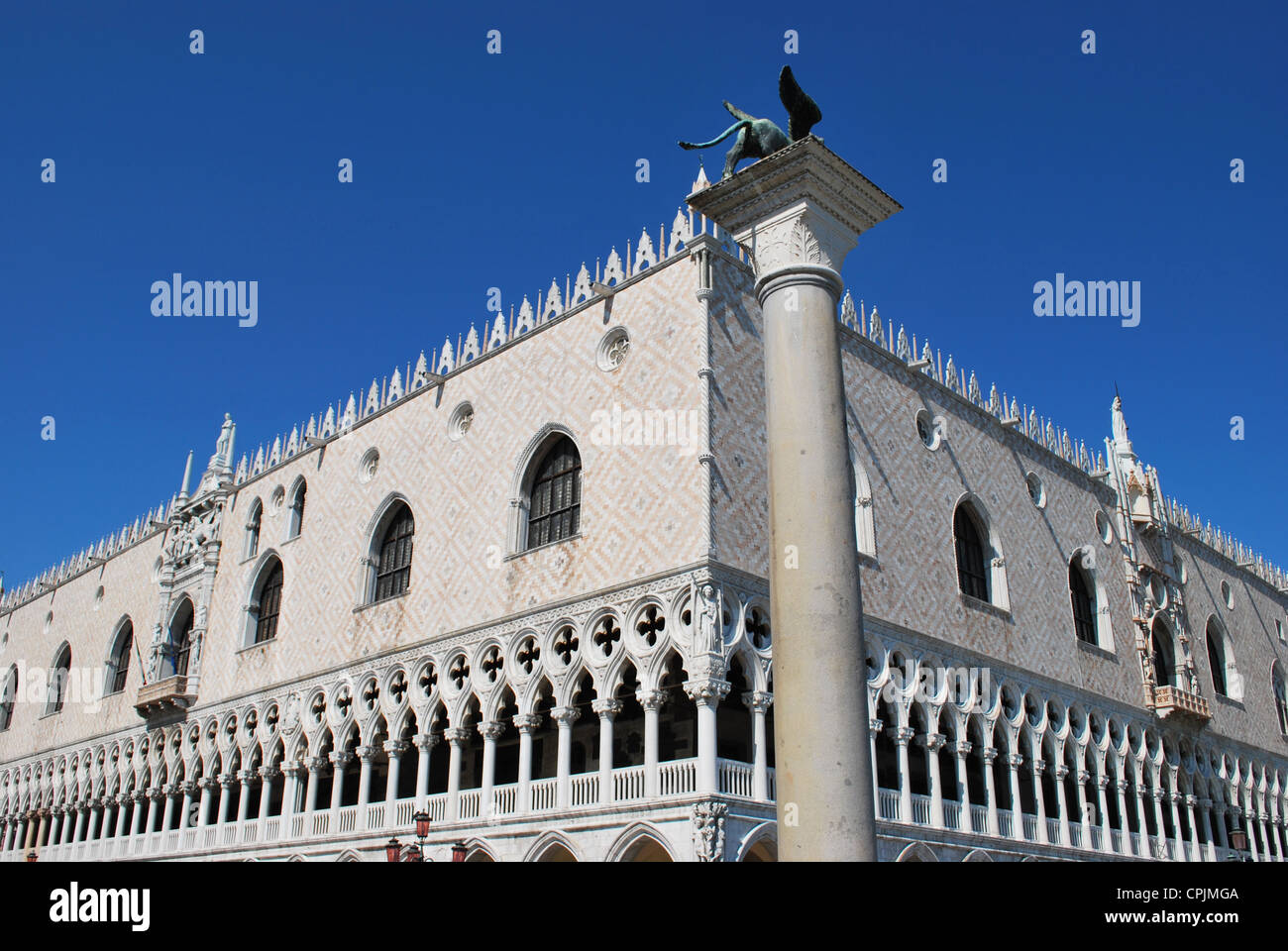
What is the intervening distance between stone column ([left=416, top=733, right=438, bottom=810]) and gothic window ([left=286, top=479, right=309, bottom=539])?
6.95 metres

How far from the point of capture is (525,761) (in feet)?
51.4

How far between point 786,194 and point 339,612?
50.1ft

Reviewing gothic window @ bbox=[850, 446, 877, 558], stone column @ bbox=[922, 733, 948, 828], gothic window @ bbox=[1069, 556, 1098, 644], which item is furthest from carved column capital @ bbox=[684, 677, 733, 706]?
gothic window @ bbox=[1069, 556, 1098, 644]

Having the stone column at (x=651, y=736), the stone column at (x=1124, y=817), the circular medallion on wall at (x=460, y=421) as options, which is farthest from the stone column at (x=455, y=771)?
the stone column at (x=1124, y=817)

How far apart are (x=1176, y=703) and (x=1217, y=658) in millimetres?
5046

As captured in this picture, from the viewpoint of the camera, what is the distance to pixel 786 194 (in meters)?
7.35

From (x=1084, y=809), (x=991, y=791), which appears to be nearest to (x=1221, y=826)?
(x=1084, y=809)

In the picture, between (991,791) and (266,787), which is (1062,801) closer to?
(991,791)

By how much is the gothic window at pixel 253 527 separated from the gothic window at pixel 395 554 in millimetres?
4901

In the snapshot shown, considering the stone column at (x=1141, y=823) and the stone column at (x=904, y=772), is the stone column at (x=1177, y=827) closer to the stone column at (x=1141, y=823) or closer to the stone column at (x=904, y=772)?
the stone column at (x=1141, y=823)

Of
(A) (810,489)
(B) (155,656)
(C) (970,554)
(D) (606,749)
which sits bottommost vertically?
(D) (606,749)

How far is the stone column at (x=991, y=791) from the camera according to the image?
684 inches

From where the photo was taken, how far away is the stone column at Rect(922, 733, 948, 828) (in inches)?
638
